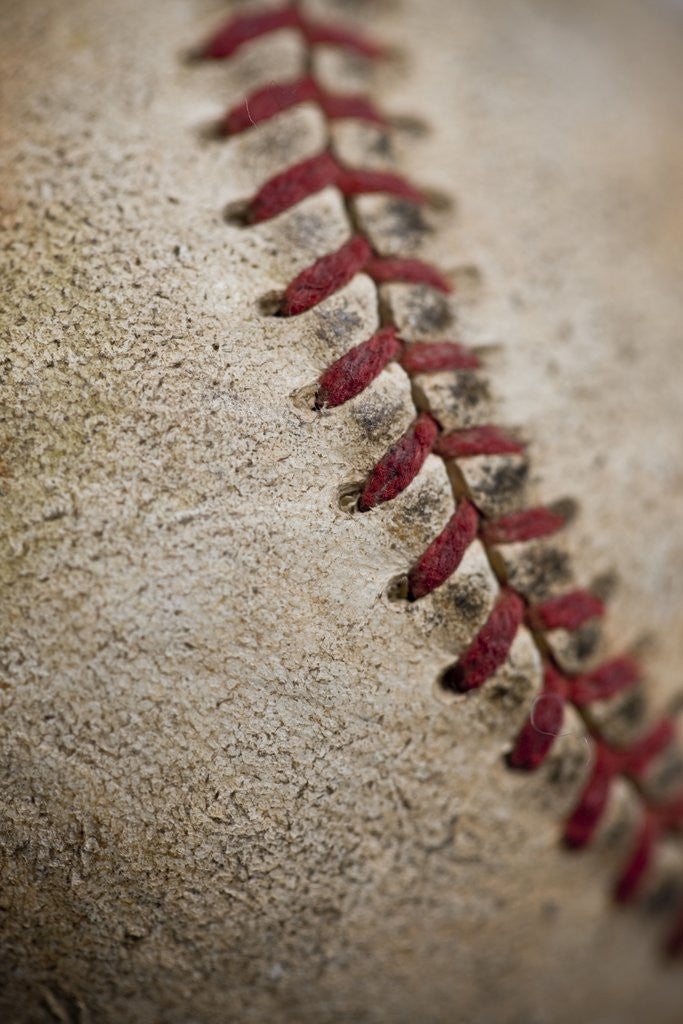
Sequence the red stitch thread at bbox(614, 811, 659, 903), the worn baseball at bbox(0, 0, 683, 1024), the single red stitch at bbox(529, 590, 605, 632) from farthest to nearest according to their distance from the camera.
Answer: the red stitch thread at bbox(614, 811, 659, 903) < the single red stitch at bbox(529, 590, 605, 632) < the worn baseball at bbox(0, 0, 683, 1024)

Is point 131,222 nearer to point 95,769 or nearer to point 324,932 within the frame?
point 95,769

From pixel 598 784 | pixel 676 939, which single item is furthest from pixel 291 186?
pixel 676 939

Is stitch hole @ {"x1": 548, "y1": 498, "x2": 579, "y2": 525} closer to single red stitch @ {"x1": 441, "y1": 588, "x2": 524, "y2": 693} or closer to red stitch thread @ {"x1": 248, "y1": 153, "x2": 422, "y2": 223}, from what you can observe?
single red stitch @ {"x1": 441, "y1": 588, "x2": 524, "y2": 693}

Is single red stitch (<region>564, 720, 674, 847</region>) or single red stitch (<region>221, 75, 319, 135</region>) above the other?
single red stitch (<region>221, 75, 319, 135</region>)

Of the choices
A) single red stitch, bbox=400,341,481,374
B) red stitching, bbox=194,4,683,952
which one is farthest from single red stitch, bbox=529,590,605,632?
single red stitch, bbox=400,341,481,374

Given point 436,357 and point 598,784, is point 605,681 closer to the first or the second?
point 598,784

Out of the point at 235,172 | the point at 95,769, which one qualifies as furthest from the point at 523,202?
the point at 95,769

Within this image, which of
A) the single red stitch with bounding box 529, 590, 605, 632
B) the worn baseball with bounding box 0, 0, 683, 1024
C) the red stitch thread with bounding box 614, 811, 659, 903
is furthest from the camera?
the red stitch thread with bounding box 614, 811, 659, 903
